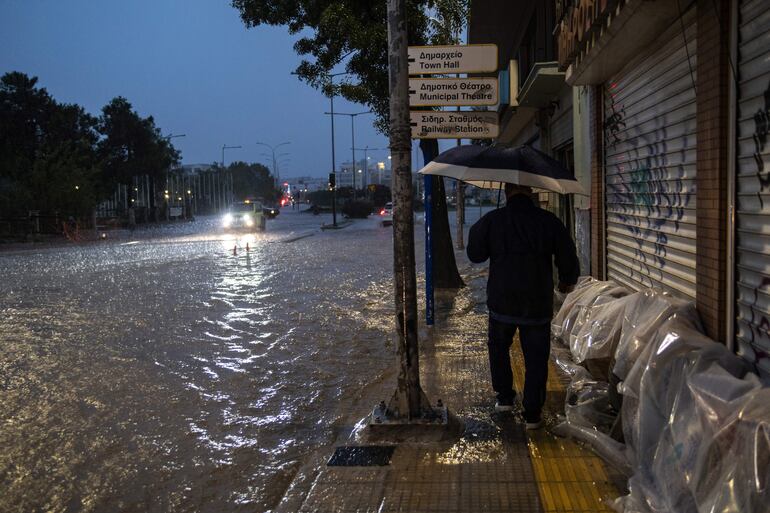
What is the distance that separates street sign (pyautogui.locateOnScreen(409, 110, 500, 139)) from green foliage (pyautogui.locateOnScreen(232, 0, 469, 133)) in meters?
4.67

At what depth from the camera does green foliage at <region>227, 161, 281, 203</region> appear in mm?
139250

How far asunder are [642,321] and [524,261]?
81 cm

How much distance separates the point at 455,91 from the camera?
7656 mm

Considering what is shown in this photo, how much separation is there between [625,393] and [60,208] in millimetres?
37486

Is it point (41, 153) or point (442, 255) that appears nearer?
point (442, 255)

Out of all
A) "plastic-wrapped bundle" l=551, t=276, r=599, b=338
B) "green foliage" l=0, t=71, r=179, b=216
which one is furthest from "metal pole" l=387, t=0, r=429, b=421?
"green foliage" l=0, t=71, r=179, b=216

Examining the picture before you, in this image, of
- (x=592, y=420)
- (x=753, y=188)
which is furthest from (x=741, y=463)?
(x=592, y=420)

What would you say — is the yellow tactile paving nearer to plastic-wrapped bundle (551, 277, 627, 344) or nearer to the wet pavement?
the wet pavement

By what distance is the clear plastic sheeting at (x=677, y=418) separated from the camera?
2693mm

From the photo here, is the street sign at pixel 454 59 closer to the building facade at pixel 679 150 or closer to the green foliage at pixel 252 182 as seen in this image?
the building facade at pixel 679 150

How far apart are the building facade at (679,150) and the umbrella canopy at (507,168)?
2.95 ft

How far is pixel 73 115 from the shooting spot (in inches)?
1841

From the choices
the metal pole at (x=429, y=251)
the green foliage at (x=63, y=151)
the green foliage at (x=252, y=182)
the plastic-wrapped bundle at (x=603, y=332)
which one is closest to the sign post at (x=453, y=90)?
the metal pole at (x=429, y=251)

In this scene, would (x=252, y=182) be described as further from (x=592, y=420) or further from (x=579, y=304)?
(x=592, y=420)
